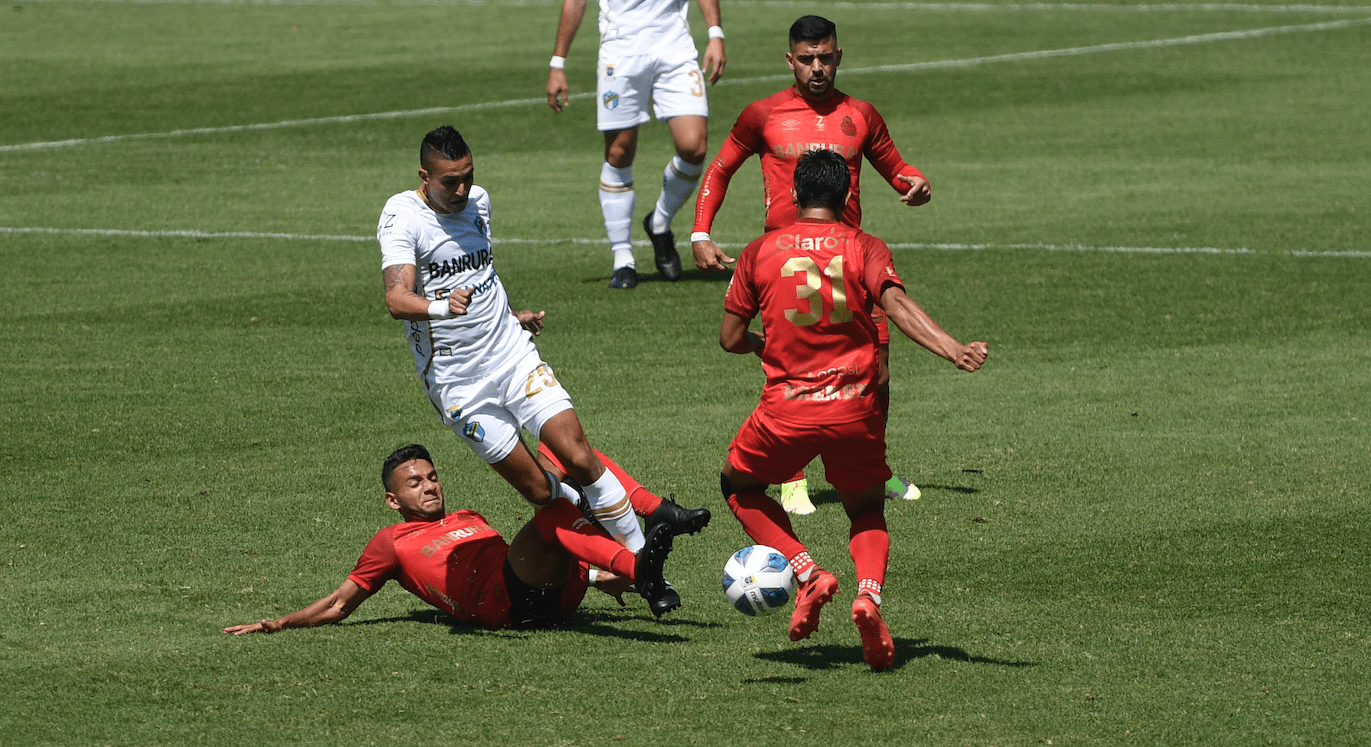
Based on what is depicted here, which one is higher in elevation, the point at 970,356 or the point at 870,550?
the point at 970,356

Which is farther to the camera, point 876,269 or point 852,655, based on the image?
point 852,655

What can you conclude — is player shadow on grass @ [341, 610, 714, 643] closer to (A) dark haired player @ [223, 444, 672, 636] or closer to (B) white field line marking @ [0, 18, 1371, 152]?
(A) dark haired player @ [223, 444, 672, 636]

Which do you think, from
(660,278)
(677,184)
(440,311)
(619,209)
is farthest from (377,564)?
(660,278)

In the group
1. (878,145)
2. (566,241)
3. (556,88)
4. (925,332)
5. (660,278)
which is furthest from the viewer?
(566,241)

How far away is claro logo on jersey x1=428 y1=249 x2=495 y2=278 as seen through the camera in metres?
7.52

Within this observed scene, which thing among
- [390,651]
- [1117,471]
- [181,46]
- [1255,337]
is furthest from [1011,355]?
[181,46]

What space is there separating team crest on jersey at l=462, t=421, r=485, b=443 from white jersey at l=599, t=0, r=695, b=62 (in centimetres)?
761

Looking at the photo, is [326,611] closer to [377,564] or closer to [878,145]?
[377,564]

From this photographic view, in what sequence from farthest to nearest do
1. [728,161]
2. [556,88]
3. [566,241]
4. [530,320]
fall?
[566,241] → [556,88] → [728,161] → [530,320]

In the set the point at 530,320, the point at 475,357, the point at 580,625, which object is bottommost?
the point at 580,625

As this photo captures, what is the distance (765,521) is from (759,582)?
375mm

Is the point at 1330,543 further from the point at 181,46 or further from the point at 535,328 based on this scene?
the point at 181,46

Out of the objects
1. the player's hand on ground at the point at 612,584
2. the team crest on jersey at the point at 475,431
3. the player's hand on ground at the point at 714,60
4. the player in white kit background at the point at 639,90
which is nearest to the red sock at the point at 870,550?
the player's hand on ground at the point at 612,584

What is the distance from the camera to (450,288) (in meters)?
7.54
